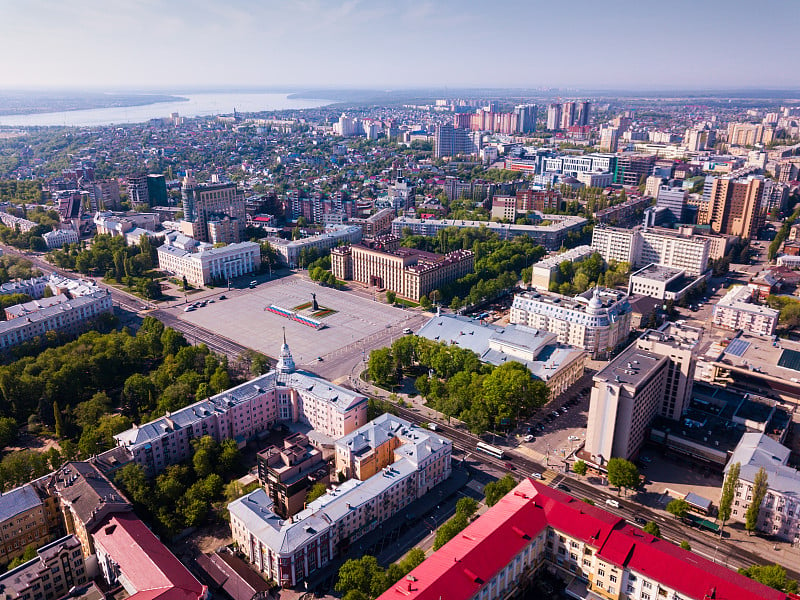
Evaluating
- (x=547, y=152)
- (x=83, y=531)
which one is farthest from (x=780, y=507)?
(x=547, y=152)

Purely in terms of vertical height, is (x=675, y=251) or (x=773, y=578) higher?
(x=675, y=251)

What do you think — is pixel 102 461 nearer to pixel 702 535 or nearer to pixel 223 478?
pixel 223 478

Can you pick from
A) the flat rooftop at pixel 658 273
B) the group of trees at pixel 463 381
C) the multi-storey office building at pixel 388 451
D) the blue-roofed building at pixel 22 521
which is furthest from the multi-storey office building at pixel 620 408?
the blue-roofed building at pixel 22 521

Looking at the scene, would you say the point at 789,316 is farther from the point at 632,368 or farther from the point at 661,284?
the point at 632,368

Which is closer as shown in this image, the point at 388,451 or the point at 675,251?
the point at 388,451

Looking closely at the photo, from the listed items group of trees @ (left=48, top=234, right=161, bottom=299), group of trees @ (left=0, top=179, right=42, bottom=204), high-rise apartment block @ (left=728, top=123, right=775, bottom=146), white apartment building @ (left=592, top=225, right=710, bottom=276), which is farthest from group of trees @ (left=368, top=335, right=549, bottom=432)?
high-rise apartment block @ (left=728, top=123, right=775, bottom=146)

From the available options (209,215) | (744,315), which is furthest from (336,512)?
(209,215)
